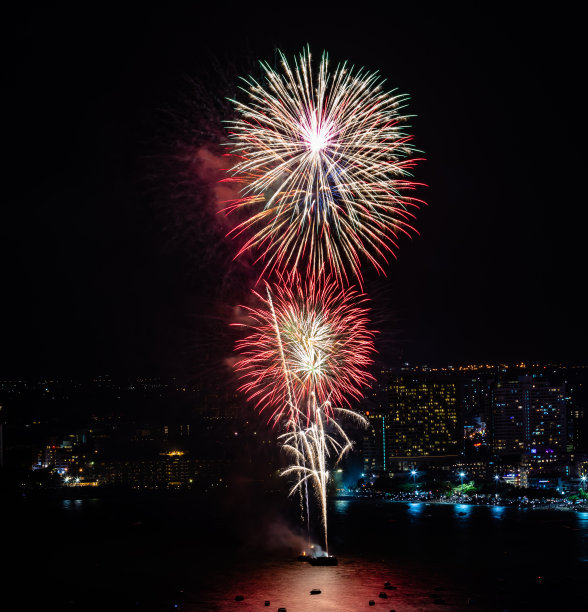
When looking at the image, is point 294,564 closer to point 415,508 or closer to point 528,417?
point 415,508

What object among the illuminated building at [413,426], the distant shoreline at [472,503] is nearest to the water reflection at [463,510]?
the distant shoreline at [472,503]

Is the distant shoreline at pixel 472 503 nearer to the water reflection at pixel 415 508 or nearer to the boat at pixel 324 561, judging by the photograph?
the water reflection at pixel 415 508

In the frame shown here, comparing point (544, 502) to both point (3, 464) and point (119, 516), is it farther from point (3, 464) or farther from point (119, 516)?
point (3, 464)

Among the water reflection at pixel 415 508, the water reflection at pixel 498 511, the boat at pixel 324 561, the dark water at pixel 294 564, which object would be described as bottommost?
the water reflection at pixel 415 508

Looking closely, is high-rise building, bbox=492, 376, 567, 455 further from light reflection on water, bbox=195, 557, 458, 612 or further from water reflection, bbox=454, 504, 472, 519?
light reflection on water, bbox=195, 557, 458, 612

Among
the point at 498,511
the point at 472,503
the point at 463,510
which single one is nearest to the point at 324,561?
the point at 498,511

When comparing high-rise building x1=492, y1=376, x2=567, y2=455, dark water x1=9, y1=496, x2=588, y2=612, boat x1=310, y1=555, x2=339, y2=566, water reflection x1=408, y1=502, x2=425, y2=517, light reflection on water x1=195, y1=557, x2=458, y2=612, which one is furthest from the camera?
high-rise building x1=492, y1=376, x2=567, y2=455

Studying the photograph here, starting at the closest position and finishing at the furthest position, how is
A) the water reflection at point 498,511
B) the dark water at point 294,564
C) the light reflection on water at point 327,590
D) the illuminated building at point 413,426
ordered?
the light reflection on water at point 327,590 < the dark water at point 294,564 < the water reflection at point 498,511 < the illuminated building at point 413,426

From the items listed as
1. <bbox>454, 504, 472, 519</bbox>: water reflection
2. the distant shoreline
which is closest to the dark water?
<bbox>454, 504, 472, 519</bbox>: water reflection

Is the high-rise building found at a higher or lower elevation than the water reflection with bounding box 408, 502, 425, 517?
higher
